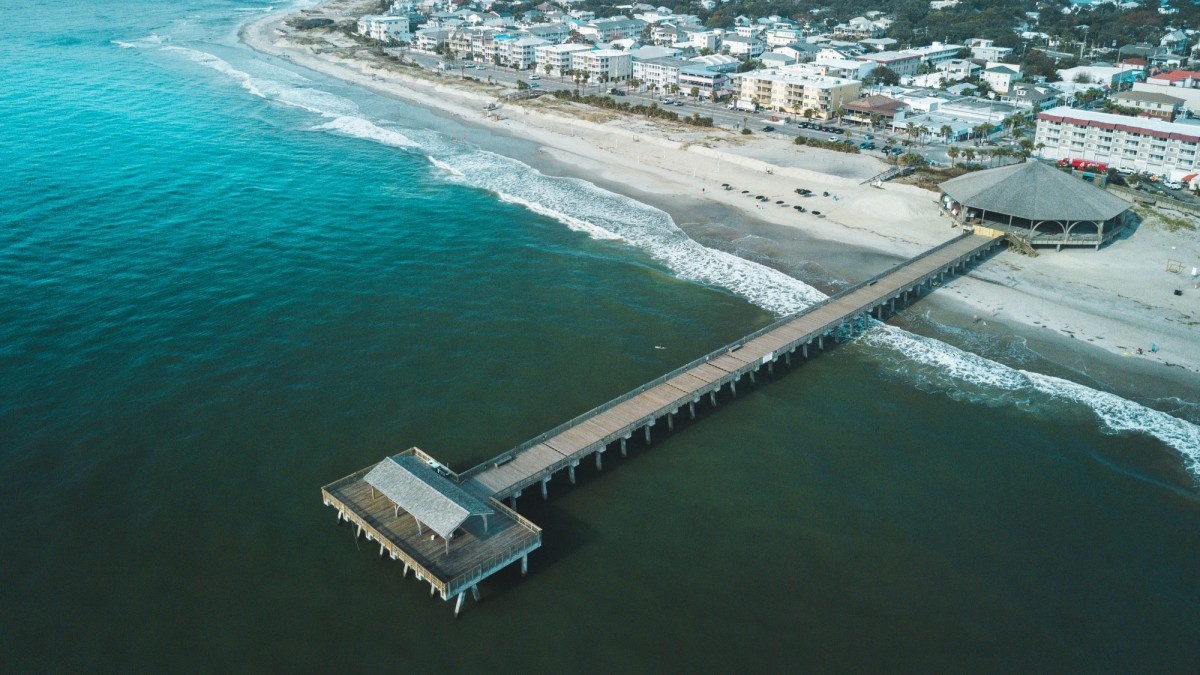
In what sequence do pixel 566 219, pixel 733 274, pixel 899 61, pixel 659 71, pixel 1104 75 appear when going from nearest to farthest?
pixel 733 274
pixel 566 219
pixel 1104 75
pixel 659 71
pixel 899 61

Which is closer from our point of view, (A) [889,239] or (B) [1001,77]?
(A) [889,239]

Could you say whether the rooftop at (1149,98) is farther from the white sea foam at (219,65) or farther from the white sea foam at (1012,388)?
the white sea foam at (219,65)

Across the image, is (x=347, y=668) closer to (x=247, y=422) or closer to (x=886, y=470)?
(x=247, y=422)

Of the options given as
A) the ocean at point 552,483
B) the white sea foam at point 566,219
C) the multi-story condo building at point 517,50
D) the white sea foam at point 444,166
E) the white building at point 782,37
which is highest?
the white building at point 782,37

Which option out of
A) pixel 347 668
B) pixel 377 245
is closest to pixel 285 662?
pixel 347 668

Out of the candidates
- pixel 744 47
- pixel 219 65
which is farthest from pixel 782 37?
pixel 219 65

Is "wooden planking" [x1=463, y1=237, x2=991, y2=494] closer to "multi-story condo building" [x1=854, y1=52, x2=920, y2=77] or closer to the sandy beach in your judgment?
the sandy beach

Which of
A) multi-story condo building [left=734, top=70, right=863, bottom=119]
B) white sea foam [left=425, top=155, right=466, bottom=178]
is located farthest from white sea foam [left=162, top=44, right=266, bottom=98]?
multi-story condo building [left=734, top=70, right=863, bottom=119]

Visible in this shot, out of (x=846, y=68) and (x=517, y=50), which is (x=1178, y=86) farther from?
(x=517, y=50)

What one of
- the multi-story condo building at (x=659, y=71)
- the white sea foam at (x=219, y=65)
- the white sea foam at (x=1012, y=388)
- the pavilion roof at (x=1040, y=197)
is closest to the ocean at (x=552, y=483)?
the white sea foam at (x=1012, y=388)
